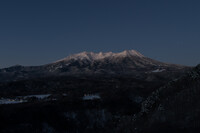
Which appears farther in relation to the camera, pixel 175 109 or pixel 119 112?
pixel 119 112

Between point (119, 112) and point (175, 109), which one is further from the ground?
point (175, 109)

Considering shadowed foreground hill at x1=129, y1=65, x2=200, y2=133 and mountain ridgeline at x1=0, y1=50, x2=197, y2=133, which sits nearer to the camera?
shadowed foreground hill at x1=129, y1=65, x2=200, y2=133

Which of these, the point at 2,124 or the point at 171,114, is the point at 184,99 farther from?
the point at 2,124

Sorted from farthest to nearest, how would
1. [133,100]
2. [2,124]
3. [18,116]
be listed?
[133,100], [18,116], [2,124]

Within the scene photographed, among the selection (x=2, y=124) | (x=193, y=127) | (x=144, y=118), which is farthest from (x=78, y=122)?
(x=193, y=127)

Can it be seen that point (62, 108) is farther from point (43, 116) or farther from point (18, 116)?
point (18, 116)

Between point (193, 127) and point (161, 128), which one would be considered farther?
point (161, 128)

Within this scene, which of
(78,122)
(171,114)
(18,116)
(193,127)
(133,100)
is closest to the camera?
(193,127)

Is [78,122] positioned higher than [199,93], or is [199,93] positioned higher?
[199,93]

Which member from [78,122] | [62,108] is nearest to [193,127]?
[78,122]

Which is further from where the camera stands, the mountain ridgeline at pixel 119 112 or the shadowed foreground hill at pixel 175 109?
the mountain ridgeline at pixel 119 112
